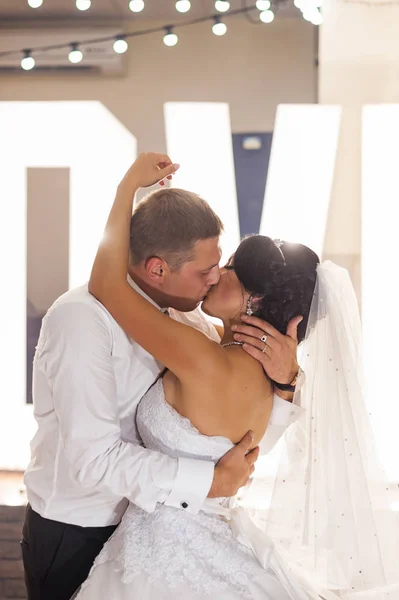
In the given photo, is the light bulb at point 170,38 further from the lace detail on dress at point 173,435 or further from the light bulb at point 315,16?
the lace detail on dress at point 173,435

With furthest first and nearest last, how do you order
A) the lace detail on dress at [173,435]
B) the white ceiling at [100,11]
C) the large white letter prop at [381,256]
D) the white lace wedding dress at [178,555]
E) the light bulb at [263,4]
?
the white ceiling at [100,11] → the large white letter prop at [381,256] → the light bulb at [263,4] → the lace detail on dress at [173,435] → the white lace wedding dress at [178,555]

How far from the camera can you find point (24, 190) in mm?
3582

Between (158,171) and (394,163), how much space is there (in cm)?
213

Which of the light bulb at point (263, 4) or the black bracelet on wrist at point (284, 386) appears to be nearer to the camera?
the black bracelet on wrist at point (284, 386)

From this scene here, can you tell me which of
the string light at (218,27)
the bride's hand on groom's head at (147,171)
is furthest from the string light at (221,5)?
the bride's hand on groom's head at (147,171)

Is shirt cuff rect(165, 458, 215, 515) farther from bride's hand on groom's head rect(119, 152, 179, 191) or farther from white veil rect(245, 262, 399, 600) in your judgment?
bride's hand on groom's head rect(119, 152, 179, 191)

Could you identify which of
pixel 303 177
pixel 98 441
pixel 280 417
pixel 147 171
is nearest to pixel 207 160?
pixel 303 177

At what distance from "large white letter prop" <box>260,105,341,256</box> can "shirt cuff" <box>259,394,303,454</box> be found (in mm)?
1743

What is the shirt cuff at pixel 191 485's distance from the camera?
1.49m

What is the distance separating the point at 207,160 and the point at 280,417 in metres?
2.05

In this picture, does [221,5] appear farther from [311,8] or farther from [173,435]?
[173,435]

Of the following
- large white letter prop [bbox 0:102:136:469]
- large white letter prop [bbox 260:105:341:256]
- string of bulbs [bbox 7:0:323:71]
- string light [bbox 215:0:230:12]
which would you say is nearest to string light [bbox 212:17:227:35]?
string of bulbs [bbox 7:0:323:71]

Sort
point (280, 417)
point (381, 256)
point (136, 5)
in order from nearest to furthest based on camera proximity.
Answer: point (280, 417) < point (136, 5) < point (381, 256)

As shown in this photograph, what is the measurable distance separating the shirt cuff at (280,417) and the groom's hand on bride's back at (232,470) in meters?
0.15
